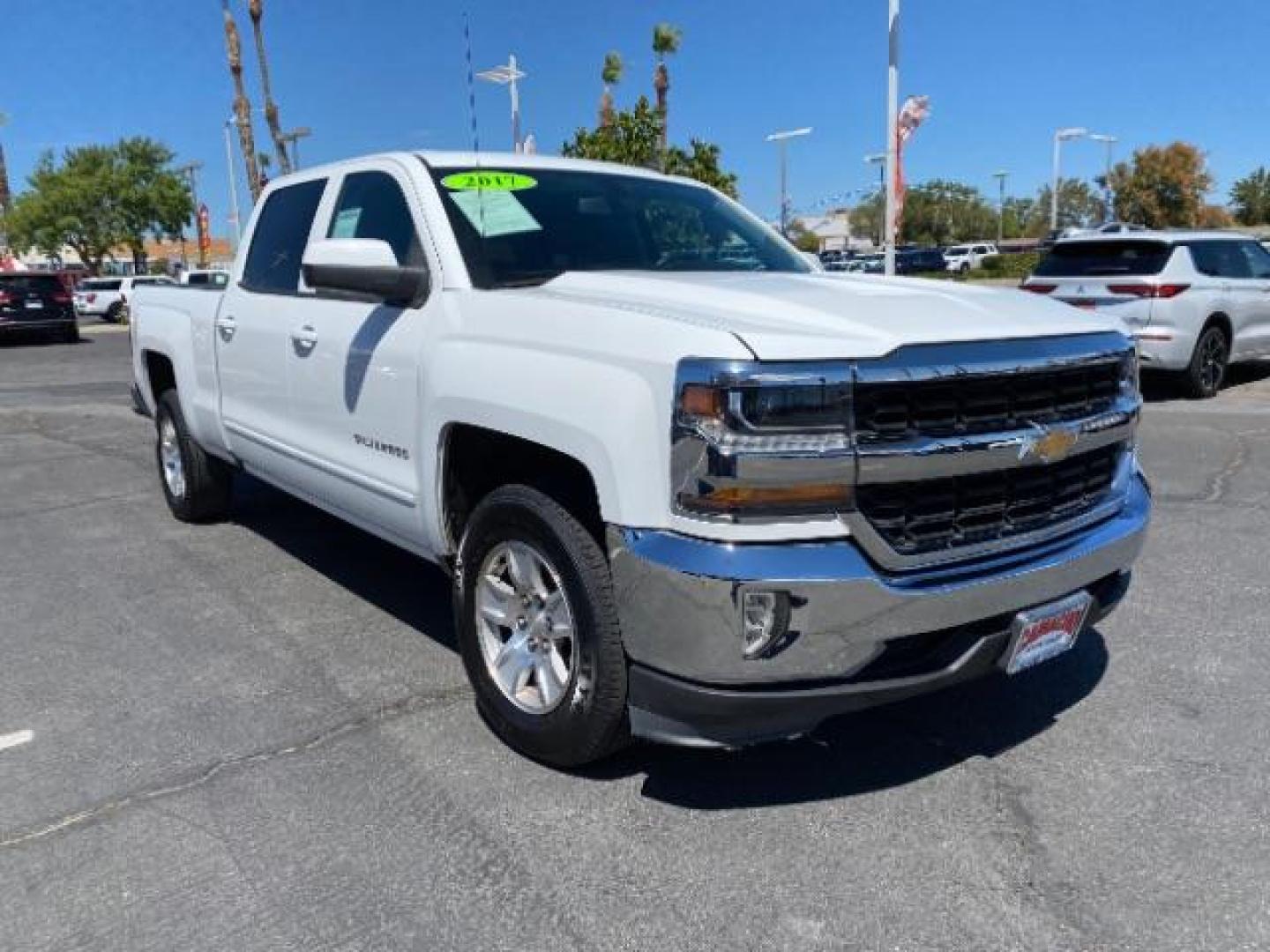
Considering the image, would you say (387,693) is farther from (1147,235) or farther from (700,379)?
(1147,235)

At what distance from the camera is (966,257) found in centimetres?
6062

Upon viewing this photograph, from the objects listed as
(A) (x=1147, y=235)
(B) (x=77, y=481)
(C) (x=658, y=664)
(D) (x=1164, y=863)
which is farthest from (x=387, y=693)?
(A) (x=1147, y=235)

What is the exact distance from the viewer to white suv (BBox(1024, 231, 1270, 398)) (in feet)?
34.1

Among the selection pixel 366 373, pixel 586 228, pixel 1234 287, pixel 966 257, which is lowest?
pixel 966 257

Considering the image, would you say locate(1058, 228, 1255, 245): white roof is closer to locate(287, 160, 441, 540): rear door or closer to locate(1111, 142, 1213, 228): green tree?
locate(287, 160, 441, 540): rear door

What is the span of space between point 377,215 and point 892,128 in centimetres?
1581


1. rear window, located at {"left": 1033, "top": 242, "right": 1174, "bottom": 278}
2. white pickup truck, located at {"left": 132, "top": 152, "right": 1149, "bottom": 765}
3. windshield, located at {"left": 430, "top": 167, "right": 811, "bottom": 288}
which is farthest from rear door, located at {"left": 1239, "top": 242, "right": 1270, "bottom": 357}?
white pickup truck, located at {"left": 132, "top": 152, "right": 1149, "bottom": 765}

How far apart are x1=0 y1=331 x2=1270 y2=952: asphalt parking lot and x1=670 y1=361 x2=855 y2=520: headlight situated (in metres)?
0.97

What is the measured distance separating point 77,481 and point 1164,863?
7614 millimetres

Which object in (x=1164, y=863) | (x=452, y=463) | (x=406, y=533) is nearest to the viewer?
(x=1164, y=863)

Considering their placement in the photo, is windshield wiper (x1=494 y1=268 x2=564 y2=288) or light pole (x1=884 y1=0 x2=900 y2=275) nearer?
windshield wiper (x1=494 y1=268 x2=564 y2=288)

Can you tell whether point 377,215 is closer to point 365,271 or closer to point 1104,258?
point 365,271

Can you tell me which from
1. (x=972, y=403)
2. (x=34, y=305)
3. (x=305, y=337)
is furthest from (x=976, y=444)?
(x=34, y=305)

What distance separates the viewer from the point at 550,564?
2.96 metres
